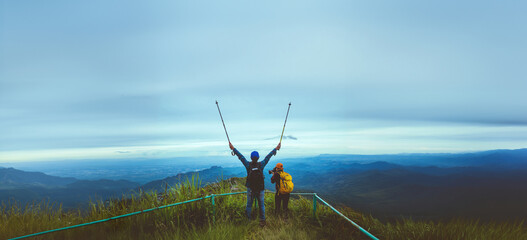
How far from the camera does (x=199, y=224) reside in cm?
754

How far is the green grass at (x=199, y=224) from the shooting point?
595 cm

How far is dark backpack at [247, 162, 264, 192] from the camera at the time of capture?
26.0 ft

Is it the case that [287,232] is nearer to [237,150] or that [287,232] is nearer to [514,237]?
[237,150]

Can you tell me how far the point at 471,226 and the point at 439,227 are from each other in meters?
0.78

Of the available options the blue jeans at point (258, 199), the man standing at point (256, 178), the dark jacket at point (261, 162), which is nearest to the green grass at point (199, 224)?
the blue jeans at point (258, 199)

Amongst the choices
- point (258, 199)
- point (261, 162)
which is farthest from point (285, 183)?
point (261, 162)

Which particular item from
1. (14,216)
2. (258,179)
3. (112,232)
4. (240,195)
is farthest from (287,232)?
(14,216)

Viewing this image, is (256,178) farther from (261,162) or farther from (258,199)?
(258,199)

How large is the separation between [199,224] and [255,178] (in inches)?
80.3

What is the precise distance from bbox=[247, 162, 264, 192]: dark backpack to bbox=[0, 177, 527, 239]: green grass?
0.98m

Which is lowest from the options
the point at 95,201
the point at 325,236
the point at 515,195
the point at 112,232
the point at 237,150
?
the point at 515,195

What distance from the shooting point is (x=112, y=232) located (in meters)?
6.13

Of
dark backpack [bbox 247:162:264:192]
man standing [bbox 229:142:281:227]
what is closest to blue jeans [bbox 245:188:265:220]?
man standing [bbox 229:142:281:227]

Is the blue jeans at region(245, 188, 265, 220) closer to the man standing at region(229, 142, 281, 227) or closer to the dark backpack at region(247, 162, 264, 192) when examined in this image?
the man standing at region(229, 142, 281, 227)
